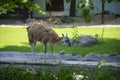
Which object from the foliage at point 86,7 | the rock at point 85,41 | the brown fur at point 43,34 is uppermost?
the foliage at point 86,7

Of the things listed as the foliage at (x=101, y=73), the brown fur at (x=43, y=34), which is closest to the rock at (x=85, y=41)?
the brown fur at (x=43, y=34)

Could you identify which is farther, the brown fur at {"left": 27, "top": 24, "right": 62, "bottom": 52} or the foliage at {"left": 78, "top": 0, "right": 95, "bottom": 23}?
the brown fur at {"left": 27, "top": 24, "right": 62, "bottom": 52}

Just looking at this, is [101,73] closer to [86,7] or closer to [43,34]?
[43,34]

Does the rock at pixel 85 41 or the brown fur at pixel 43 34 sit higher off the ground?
the brown fur at pixel 43 34

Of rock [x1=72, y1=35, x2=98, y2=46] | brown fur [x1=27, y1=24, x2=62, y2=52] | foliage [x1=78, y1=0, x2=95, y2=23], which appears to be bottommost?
rock [x1=72, y1=35, x2=98, y2=46]

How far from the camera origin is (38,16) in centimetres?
3073

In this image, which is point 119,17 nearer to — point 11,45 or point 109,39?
point 109,39

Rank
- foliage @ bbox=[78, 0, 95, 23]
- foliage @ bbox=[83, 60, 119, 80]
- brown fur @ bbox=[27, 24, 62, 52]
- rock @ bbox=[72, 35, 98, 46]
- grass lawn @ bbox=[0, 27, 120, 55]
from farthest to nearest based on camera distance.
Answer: rock @ bbox=[72, 35, 98, 46] < grass lawn @ bbox=[0, 27, 120, 55] < brown fur @ bbox=[27, 24, 62, 52] < foliage @ bbox=[83, 60, 119, 80] < foliage @ bbox=[78, 0, 95, 23]

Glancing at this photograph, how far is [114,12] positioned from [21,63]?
81.0 feet

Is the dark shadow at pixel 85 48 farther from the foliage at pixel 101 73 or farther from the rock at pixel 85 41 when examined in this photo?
the foliage at pixel 101 73

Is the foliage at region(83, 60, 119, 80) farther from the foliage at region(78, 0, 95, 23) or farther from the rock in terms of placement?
the rock

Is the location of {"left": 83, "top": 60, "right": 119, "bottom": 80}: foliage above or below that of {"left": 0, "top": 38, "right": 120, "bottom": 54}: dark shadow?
above

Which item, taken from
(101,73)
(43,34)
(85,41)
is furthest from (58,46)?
(101,73)

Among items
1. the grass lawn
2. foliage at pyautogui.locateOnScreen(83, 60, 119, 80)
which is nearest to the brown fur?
foliage at pyautogui.locateOnScreen(83, 60, 119, 80)
